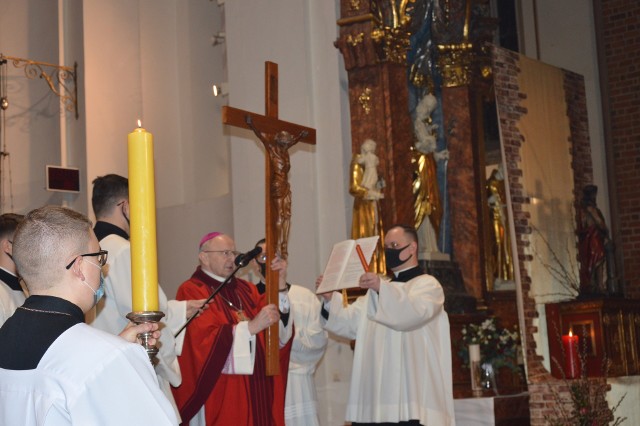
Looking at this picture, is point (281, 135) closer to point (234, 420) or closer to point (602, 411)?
point (234, 420)

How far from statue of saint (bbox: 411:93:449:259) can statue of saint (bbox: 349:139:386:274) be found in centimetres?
89

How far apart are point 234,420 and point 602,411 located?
10.1ft

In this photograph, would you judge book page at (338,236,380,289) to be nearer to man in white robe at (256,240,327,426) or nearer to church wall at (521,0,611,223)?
man in white robe at (256,240,327,426)

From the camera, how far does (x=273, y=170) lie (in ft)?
21.9

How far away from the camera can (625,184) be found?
13.1 m

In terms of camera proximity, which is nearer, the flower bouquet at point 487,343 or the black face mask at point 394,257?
the black face mask at point 394,257

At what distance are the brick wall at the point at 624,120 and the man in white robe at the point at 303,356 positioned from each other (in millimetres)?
6331

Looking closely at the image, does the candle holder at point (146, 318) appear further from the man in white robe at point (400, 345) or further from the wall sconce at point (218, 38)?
the wall sconce at point (218, 38)

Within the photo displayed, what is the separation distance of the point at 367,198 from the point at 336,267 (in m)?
2.41

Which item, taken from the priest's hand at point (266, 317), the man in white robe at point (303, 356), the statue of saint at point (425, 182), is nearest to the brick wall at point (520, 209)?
the statue of saint at point (425, 182)

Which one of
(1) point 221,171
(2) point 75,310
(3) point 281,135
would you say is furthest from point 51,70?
(2) point 75,310

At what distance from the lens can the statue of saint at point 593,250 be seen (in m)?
11.0

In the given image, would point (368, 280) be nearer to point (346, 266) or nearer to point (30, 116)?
point (346, 266)

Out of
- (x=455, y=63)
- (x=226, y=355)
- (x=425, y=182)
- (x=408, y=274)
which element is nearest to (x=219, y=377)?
(x=226, y=355)
